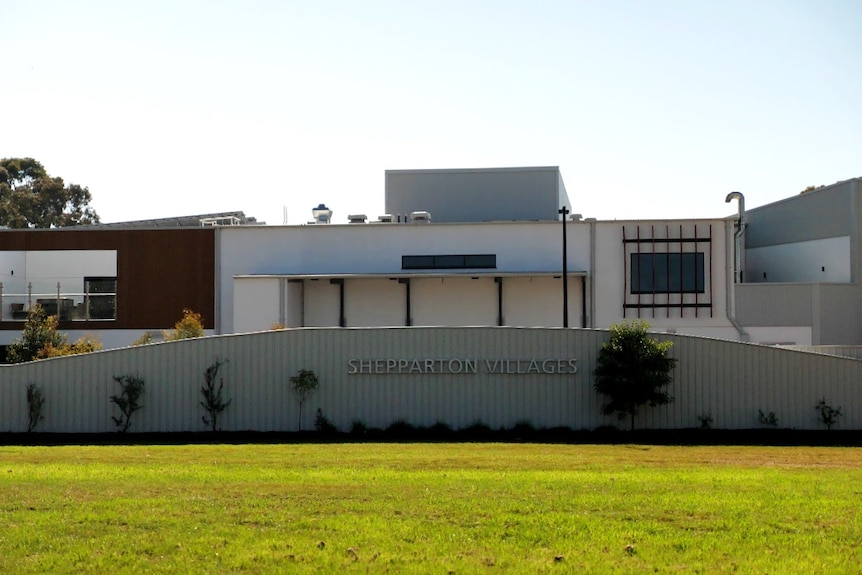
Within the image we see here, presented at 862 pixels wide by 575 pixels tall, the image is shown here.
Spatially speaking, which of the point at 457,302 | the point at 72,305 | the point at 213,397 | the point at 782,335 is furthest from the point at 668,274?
the point at 72,305

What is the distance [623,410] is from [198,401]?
12.2 metres

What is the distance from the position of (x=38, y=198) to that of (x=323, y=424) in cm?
8417

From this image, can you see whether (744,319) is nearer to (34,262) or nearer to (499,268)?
(499,268)

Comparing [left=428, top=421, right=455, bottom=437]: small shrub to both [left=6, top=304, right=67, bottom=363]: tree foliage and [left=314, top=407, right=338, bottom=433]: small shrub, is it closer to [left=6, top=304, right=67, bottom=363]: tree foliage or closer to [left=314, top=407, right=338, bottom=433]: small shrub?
[left=314, top=407, right=338, bottom=433]: small shrub

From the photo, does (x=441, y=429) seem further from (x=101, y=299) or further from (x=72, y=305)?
(x=72, y=305)

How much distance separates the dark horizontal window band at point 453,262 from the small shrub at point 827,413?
67.0ft

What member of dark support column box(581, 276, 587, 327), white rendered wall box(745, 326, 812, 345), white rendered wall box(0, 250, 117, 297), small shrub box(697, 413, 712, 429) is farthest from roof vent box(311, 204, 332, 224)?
small shrub box(697, 413, 712, 429)

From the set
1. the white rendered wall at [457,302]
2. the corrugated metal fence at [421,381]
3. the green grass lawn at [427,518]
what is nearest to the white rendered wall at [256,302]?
the white rendered wall at [457,302]

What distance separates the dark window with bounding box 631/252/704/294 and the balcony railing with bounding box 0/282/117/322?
2466cm

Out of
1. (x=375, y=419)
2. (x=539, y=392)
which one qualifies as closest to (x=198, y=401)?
(x=375, y=419)

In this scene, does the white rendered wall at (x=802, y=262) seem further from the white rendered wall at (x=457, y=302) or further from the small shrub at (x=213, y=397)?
the small shrub at (x=213, y=397)

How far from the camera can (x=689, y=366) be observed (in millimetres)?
30578

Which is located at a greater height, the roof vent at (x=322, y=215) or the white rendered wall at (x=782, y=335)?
the roof vent at (x=322, y=215)

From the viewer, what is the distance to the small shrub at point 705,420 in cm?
3036
